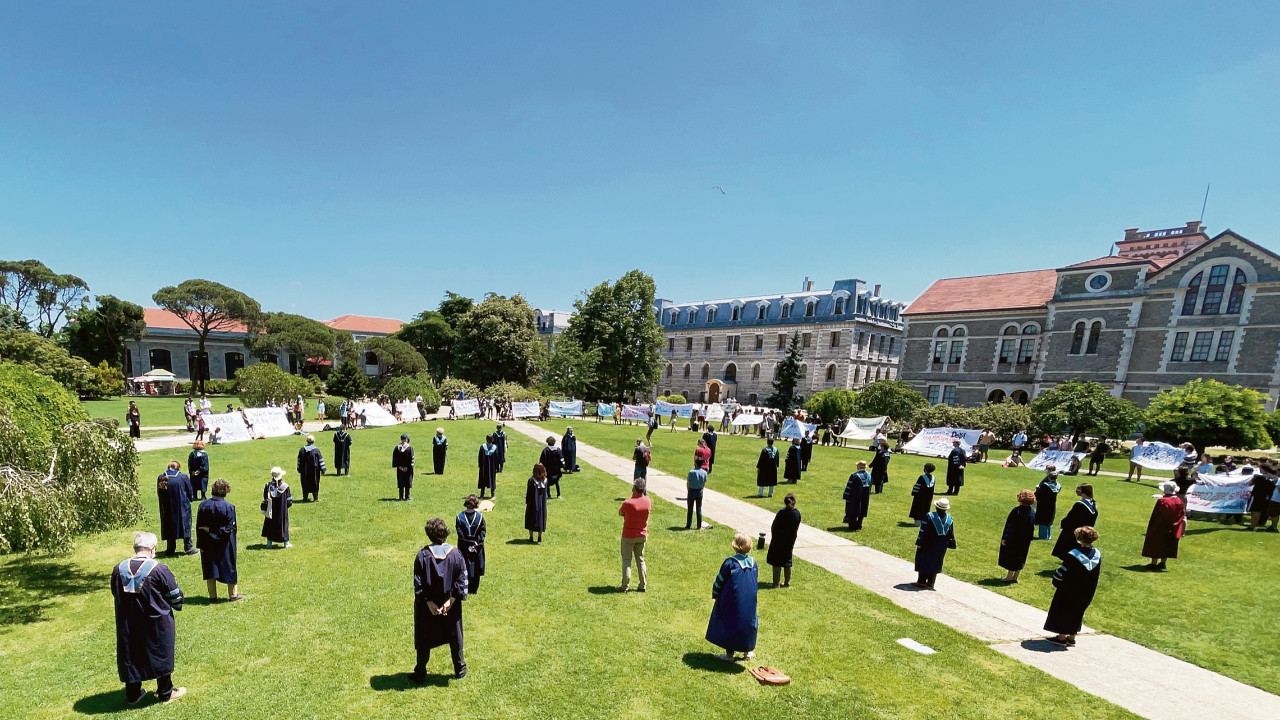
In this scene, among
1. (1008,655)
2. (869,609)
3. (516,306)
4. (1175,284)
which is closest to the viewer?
(1008,655)

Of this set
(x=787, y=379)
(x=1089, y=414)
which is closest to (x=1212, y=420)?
(x=1089, y=414)

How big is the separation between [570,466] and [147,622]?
13.3 meters

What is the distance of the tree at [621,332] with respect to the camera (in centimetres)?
4875

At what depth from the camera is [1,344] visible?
36.2 meters

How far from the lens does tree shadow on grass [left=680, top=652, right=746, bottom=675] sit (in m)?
6.28

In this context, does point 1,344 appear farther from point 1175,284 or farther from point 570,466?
point 1175,284

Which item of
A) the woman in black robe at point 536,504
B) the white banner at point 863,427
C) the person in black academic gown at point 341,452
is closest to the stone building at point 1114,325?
the white banner at point 863,427

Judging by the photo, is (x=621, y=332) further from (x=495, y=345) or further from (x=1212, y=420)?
(x=1212, y=420)

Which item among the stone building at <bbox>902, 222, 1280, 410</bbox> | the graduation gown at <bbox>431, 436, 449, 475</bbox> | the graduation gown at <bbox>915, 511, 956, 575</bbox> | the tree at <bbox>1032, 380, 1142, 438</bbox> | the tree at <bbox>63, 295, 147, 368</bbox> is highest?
the stone building at <bbox>902, 222, 1280, 410</bbox>

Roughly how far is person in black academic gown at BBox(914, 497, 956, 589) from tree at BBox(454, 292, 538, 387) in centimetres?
4212

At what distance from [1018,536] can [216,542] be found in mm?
12859

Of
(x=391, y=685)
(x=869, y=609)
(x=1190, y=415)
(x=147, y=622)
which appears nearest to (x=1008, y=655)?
(x=869, y=609)

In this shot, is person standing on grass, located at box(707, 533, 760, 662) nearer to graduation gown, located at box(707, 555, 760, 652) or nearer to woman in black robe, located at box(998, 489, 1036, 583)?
graduation gown, located at box(707, 555, 760, 652)

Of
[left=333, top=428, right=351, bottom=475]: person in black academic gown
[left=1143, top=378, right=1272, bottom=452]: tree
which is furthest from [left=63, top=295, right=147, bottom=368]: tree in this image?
[left=1143, top=378, right=1272, bottom=452]: tree
